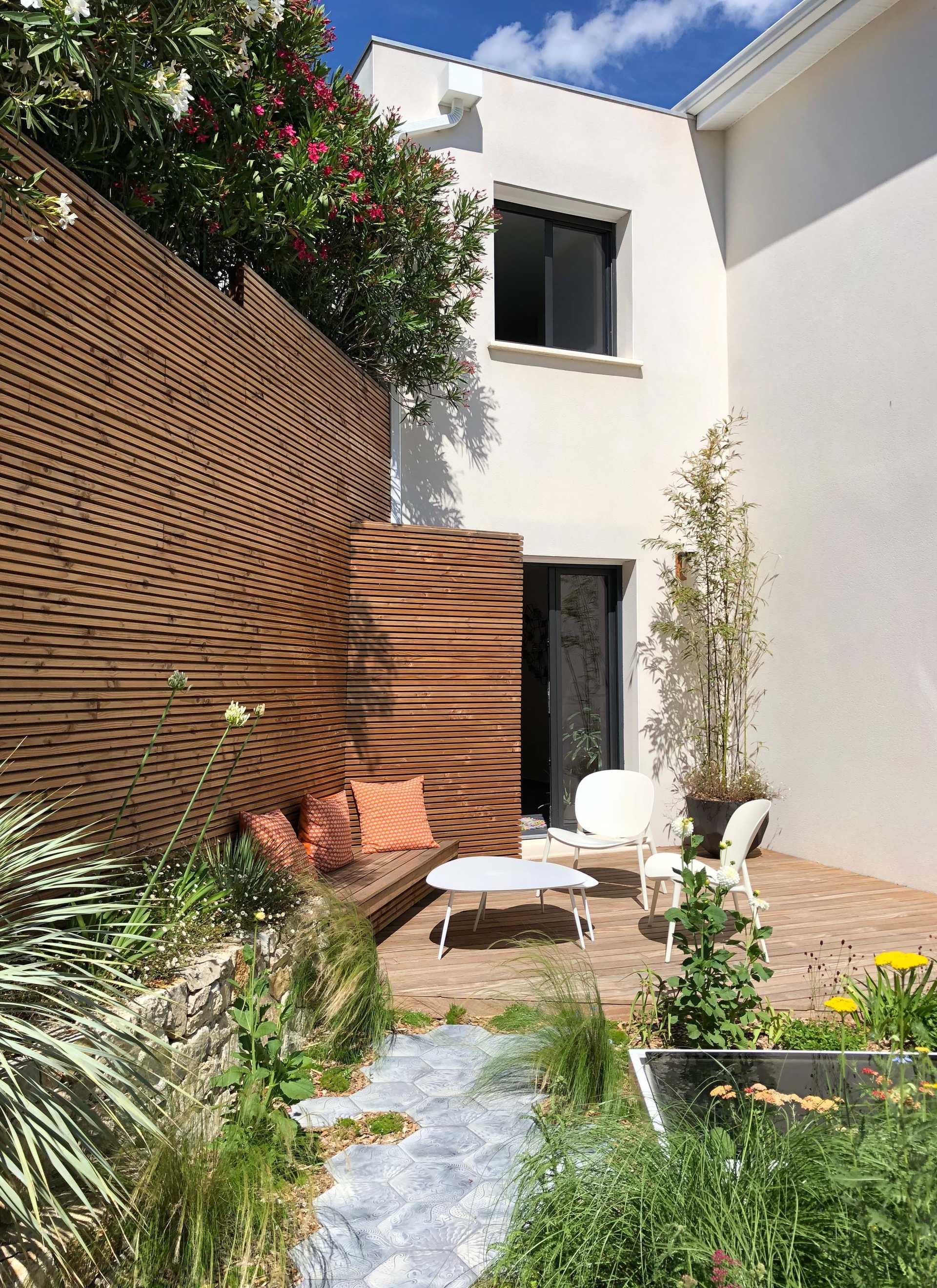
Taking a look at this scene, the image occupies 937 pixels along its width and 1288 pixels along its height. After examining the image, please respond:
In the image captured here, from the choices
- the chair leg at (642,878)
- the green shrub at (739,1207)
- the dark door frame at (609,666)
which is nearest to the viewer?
the green shrub at (739,1207)

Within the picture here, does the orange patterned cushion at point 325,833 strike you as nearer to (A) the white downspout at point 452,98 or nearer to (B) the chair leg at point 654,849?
(B) the chair leg at point 654,849

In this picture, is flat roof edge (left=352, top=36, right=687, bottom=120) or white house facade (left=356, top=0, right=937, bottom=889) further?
flat roof edge (left=352, top=36, right=687, bottom=120)

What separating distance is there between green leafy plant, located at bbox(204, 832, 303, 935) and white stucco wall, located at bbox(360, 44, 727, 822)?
383cm

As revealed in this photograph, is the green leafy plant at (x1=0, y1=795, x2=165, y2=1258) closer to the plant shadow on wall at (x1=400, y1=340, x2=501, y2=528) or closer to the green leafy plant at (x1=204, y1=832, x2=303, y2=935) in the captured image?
the green leafy plant at (x1=204, y1=832, x2=303, y2=935)

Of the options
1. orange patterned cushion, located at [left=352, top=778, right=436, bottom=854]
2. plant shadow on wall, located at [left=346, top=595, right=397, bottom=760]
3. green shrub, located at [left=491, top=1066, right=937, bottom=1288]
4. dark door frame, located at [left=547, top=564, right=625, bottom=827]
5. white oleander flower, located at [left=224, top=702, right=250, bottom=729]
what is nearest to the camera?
green shrub, located at [left=491, top=1066, right=937, bottom=1288]

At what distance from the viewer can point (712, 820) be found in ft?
24.9

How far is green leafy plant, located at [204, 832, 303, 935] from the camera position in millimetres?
3768

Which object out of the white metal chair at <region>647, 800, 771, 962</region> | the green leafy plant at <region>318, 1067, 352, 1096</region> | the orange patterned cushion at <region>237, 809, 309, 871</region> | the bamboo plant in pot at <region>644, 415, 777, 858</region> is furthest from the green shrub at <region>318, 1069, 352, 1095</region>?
the bamboo plant in pot at <region>644, 415, 777, 858</region>

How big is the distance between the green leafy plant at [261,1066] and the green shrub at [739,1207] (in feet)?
2.91

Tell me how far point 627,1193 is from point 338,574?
4848 mm

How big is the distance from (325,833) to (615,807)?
2.12 metres

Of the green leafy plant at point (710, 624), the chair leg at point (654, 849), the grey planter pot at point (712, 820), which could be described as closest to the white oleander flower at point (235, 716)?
the chair leg at point (654, 849)

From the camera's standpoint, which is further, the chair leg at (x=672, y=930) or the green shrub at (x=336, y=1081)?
the chair leg at (x=672, y=930)

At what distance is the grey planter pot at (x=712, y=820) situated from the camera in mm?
7484
